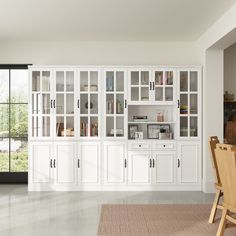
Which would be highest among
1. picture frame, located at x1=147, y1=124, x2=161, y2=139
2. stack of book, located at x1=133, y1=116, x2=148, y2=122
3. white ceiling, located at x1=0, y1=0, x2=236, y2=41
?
white ceiling, located at x1=0, y1=0, x2=236, y2=41

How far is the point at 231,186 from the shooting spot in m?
3.71

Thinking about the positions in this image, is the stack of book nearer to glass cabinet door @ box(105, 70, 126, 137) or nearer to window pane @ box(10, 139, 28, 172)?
glass cabinet door @ box(105, 70, 126, 137)

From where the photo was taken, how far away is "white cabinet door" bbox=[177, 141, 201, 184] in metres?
7.09

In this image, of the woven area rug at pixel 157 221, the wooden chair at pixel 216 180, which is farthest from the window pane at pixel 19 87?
the wooden chair at pixel 216 180

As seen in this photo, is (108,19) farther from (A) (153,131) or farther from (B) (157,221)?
(B) (157,221)

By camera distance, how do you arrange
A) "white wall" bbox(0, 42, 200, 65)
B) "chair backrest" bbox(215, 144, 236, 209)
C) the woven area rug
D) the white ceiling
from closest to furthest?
"chair backrest" bbox(215, 144, 236, 209)
the woven area rug
the white ceiling
"white wall" bbox(0, 42, 200, 65)

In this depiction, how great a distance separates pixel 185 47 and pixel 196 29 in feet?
3.18

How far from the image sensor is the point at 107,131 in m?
7.13

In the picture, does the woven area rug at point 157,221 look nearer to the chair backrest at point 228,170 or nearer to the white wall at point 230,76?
the chair backrest at point 228,170

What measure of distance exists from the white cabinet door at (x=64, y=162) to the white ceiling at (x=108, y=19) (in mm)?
1804

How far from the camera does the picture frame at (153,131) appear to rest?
7289 millimetres

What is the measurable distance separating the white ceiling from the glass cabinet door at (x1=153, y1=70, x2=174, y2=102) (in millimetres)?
602

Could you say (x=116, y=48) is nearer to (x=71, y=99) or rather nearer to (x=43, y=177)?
(x=71, y=99)

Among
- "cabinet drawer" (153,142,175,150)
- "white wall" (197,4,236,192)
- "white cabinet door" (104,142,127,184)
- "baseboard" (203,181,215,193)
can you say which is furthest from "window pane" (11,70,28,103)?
"baseboard" (203,181,215,193)
